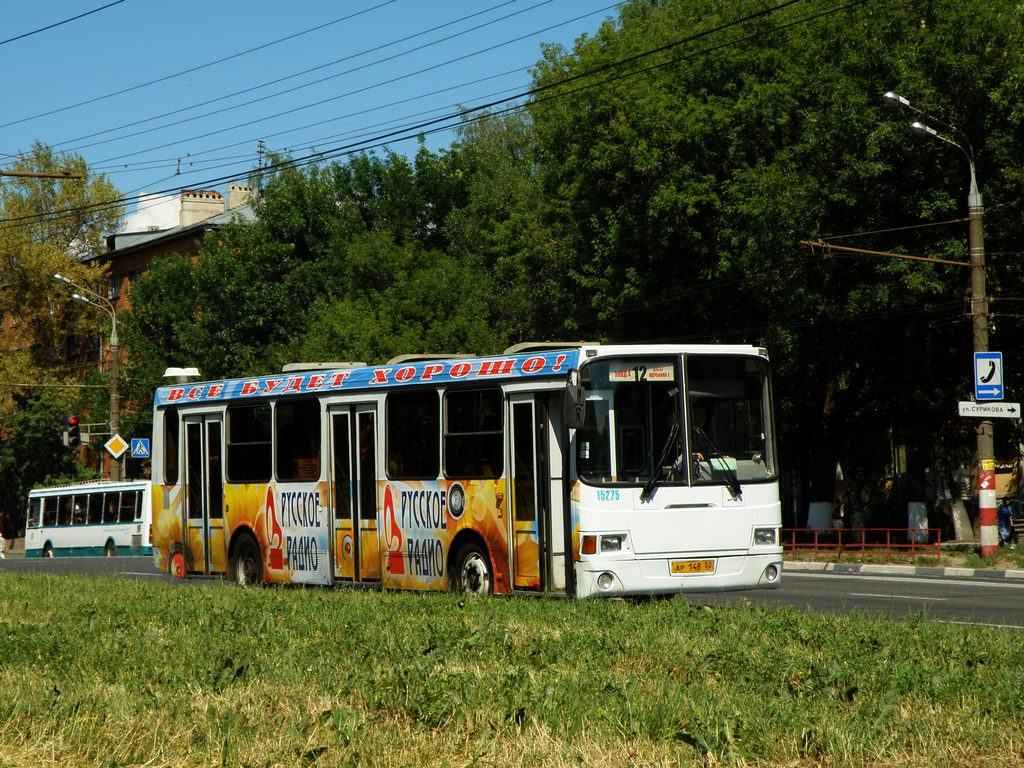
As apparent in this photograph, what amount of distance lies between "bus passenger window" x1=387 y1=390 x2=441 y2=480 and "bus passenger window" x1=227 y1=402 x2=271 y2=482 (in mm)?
2919

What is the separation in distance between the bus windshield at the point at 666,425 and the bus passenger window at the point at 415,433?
277 cm

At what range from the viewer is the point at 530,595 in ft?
51.8

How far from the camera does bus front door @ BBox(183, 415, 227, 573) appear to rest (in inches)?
821

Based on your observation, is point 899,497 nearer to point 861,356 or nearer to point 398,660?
point 861,356

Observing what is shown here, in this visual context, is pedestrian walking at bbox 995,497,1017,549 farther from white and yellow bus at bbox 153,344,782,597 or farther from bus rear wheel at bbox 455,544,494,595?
bus rear wheel at bbox 455,544,494,595

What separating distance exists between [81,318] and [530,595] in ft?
205

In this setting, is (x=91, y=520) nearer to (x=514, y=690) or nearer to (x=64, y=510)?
(x=64, y=510)

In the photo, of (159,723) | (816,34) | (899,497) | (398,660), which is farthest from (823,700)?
(899,497)

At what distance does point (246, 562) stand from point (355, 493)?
10.6 ft

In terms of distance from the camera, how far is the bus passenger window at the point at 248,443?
19891mm

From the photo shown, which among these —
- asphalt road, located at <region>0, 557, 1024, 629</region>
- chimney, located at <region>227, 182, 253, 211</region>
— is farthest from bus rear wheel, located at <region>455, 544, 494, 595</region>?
chimney, located at <region>227, 182, 253, 211</region>

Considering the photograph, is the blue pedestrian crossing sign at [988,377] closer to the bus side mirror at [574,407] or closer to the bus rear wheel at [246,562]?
the bus rear wheel at [246,562]

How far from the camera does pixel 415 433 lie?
681 inches

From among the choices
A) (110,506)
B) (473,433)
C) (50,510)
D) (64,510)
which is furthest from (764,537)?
(50,510)
